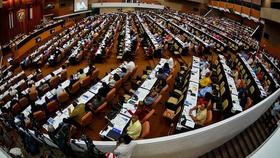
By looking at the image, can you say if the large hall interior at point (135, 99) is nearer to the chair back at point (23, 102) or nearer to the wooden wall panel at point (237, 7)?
the chair back at point (23, 102)

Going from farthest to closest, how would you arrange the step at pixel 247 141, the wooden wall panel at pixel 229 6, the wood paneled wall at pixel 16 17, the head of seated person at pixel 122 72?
the wooden wall panel at pixel 229 6 < the wood paneled wall at pixel 16 17 < the head of seated person at pixel 122 72 < the step at pixel 247 141

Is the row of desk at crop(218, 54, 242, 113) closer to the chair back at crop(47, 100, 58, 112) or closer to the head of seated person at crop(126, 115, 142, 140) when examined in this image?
the head of seated person at crop(126, 115, 142, 140)

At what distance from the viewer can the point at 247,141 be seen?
29.3 ft

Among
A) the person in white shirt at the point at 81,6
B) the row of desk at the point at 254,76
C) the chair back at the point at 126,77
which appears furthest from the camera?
the person in white shirt at the point at 81,6

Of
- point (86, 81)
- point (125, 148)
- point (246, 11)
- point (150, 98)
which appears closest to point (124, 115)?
point (150, 98)

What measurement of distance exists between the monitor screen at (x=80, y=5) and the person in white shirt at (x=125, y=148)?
108 feet

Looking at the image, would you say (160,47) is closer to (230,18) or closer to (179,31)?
(179,31)

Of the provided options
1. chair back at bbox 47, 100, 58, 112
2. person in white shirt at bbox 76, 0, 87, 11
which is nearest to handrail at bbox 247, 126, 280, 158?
chair back at bbox 47, 100, 58, 112

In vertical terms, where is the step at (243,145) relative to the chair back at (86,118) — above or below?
below

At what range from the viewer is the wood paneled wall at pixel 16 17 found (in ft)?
67.3

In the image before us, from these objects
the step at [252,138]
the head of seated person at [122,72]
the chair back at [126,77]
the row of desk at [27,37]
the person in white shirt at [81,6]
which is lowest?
the step at [252,138]

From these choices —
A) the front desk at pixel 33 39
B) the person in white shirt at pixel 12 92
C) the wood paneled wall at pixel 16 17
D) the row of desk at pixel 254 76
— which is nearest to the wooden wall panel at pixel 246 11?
the row of desk at pixel 254 76

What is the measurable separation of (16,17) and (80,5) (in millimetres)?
16016

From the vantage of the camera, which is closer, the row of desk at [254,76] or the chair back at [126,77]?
the row of desk at [254,76]
